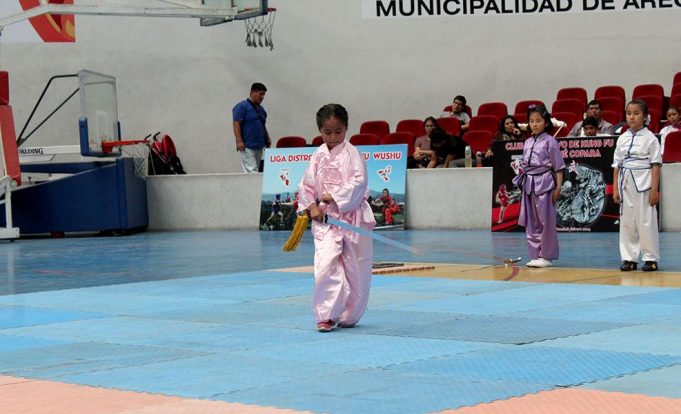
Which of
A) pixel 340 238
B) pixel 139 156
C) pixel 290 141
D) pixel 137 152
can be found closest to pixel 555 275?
pixel 340 238

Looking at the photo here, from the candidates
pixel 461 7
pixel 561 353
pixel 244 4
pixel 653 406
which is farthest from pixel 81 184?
pixel 653 406

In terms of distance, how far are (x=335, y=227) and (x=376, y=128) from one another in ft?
49.3

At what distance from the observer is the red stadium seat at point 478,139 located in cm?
2044

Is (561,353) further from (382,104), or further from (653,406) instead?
(382,104)

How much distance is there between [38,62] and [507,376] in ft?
67.9

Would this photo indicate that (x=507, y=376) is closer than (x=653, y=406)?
No

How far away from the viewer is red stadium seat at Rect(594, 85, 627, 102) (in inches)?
827

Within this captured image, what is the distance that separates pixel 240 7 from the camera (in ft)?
70.3

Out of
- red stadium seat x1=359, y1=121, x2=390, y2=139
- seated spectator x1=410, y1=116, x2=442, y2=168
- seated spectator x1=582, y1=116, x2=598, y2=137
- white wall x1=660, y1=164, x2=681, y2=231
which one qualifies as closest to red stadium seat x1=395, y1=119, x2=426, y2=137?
red stadium seat x1=359, y1=121, x2=390, y2=139

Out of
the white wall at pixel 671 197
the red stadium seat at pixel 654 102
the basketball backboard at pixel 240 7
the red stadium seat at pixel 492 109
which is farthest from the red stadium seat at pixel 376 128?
the white wall at pixel 671 197

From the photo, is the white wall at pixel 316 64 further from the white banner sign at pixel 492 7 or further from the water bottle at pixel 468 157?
the water bottle at pixel 468 157

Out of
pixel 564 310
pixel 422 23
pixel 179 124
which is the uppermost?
pixel 422 23

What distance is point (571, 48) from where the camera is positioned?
22.9 m

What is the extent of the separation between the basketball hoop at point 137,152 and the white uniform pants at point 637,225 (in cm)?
1121
